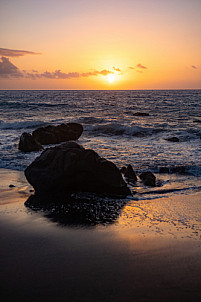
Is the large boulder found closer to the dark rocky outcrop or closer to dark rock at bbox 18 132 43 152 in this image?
the dark rocky outcrop

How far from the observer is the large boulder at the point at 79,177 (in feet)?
21.0

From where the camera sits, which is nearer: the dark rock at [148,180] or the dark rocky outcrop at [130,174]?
the dark rock at [148,180]

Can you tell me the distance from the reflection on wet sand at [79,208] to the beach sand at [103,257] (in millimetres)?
119

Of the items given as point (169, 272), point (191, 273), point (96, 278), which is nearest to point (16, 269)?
point (96, 278)

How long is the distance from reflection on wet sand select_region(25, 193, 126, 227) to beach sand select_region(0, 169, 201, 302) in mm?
119

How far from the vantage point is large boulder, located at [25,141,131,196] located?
6410mm

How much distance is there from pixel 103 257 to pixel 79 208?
2071 mm

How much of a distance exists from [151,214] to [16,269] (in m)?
2.83

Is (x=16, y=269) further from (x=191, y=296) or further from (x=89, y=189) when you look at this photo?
(x=89, y=189)

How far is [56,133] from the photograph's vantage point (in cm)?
1633

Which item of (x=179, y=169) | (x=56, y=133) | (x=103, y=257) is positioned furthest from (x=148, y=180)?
(x=56, y=133)

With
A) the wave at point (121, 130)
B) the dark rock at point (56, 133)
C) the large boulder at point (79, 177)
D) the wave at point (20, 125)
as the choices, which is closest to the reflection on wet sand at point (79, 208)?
the large boulder at point (79, 177)

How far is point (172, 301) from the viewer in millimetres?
2719

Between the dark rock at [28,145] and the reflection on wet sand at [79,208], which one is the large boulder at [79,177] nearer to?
the reflection on wet sand at [79,208]
